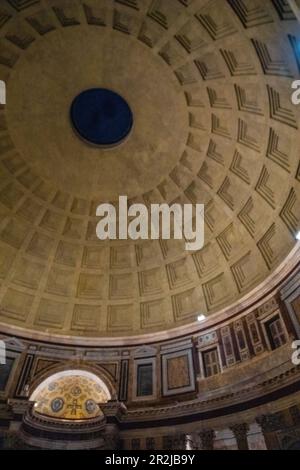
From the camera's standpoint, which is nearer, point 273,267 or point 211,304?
point 273,267

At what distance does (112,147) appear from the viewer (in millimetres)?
17875

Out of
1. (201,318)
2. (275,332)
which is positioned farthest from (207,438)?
(201,318)

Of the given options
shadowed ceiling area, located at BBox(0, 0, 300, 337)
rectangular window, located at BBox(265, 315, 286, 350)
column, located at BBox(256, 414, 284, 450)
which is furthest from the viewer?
shadowed ceiling area, located at BBox(0, 0, 300, 337)

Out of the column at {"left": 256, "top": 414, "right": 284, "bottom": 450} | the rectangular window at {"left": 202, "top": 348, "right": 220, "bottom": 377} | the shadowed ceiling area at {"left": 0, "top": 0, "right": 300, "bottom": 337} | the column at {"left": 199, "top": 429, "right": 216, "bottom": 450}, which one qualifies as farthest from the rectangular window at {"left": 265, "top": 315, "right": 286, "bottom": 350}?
the column at {"left": 199, "top": 429, "right": 216, "bottom": 450}

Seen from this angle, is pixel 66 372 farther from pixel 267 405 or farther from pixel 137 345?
pixel 267 405

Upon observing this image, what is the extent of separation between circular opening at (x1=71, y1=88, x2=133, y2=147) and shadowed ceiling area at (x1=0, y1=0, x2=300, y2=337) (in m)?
0.35

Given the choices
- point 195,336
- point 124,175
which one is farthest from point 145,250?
point 195,336

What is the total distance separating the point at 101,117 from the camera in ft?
57.5

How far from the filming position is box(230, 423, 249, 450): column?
1158 cm

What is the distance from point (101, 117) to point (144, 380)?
38.8ft

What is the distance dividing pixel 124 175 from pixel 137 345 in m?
8.04

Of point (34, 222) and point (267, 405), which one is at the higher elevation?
point (34, 222)

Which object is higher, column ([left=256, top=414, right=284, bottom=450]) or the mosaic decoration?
the mosaic decoration

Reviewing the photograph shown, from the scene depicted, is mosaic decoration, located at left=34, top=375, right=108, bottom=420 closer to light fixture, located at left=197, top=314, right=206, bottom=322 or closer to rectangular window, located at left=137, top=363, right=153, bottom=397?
rectangular window, located at left=137, top=363, right=153, bottom=397
